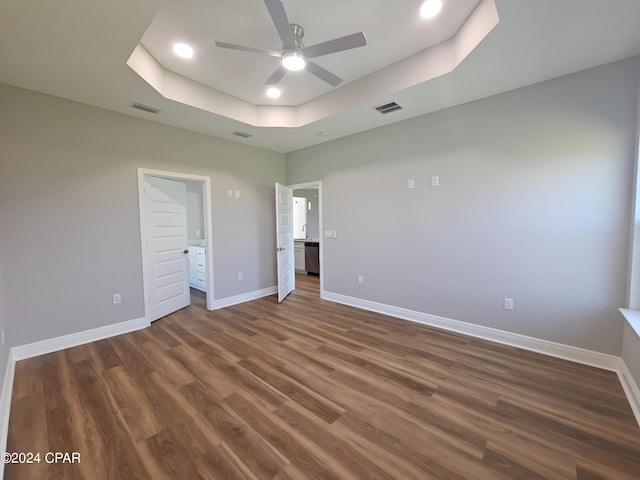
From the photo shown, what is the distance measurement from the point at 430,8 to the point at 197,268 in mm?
5408

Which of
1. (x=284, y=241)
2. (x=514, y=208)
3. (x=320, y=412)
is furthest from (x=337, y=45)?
(x=284, y=241)

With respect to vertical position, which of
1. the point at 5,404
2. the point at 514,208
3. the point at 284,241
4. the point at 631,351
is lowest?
the point at 5,404

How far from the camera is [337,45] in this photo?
2.03m

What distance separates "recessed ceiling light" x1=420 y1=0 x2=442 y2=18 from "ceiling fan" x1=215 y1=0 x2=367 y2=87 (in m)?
0.65

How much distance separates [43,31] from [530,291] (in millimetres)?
4873

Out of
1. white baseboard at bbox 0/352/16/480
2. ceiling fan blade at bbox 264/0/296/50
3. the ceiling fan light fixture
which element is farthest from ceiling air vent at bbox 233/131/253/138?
white baseboard at bbox 0/352/16/480

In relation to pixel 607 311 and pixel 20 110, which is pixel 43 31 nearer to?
pixel 20 110

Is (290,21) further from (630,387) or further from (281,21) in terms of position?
(630,387)

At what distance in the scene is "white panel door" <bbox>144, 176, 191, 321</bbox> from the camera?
146 inches

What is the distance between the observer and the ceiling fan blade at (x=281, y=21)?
164cm

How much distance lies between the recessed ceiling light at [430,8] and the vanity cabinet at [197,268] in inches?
189

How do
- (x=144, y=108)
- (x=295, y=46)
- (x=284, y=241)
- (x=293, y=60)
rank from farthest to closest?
(x=284, y=241)
(x=144, y=108)
(x=293, y=60)
(x=295, y=46)

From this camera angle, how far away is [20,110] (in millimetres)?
2725

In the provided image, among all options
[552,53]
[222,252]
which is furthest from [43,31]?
[552,53]
